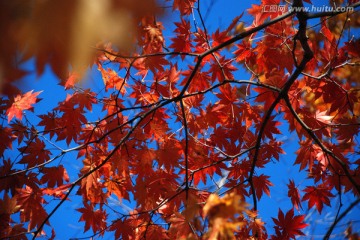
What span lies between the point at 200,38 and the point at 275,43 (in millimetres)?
720

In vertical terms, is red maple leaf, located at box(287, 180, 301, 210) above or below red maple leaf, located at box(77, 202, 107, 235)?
below

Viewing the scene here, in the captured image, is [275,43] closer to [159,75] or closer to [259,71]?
[259,71]

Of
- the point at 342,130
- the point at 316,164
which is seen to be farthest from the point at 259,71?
the point at 316,164

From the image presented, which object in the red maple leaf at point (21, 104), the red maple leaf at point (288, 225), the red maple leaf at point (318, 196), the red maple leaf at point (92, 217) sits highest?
the red maple leaf at point (21, 104)

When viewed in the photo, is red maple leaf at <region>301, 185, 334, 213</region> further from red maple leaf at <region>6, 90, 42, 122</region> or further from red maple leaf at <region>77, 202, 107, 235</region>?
red maple leaf at <region>6, 90, 42, 122</region>

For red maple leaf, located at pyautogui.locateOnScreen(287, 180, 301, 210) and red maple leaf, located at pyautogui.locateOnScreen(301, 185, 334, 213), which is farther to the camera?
red maple leaf, located at pyautogui.locateOnScreen(287, 180, 301, 210)

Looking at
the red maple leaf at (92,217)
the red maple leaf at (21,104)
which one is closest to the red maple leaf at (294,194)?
the red maple leaf at (92,217)

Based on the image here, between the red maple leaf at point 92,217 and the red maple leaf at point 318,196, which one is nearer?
the red maple leaf at point 318,196

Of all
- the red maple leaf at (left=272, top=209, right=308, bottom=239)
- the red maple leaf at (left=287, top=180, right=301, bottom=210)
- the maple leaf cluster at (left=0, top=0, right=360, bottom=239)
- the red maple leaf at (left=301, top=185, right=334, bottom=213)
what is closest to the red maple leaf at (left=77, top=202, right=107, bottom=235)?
the maple leaf cluster at (left=0, top=0, right=360, bottom=239)

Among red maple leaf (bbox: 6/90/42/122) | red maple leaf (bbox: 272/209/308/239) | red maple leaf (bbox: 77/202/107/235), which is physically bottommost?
red maple leaf (bbox: 272/209/308/239)

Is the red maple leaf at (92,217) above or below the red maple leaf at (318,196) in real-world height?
above

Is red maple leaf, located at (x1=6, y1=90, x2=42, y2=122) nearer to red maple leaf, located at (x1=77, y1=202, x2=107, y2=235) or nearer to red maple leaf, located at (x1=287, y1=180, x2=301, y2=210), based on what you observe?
red maple leaf, located at (x1=77, y1=202, x2=107, y2=235)

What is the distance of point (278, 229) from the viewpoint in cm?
250

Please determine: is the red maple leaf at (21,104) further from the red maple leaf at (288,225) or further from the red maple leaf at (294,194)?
the red maple leaf at (294,194)
